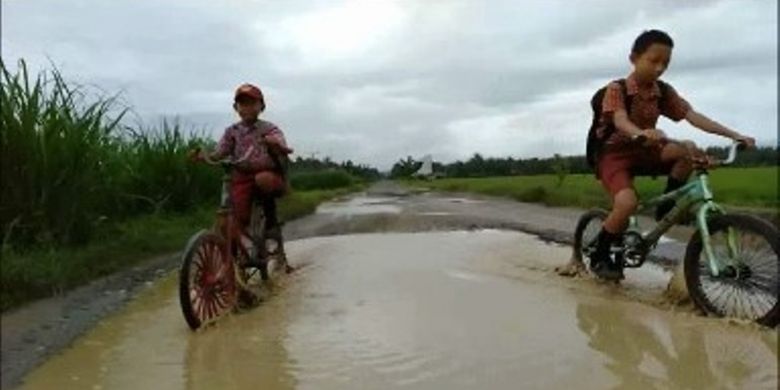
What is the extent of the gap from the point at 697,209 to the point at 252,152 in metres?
3.16

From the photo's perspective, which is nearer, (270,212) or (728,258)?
(728,258)

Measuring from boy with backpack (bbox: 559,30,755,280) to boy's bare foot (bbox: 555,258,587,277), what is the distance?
1.08m

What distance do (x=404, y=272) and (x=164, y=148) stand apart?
7.25m

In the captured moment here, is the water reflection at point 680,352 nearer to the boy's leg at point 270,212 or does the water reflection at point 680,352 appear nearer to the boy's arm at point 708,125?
the boy's arm at point 708,125

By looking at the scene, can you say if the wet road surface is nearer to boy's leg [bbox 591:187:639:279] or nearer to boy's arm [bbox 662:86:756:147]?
boy's leg [bbox 591:187:639:279]

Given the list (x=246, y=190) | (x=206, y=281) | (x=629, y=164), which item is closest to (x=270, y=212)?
(x=246, y=190)

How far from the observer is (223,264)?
21.2ft

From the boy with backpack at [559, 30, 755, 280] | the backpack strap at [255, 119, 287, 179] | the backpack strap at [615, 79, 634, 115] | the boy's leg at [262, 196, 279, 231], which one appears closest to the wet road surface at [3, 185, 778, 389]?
the boy's leg at [262, 196, 279, 231]

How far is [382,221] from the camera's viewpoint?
561 inches

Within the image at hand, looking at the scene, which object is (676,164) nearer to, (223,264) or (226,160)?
(223,264)

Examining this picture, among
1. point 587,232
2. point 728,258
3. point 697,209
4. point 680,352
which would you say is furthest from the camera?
point 587,232

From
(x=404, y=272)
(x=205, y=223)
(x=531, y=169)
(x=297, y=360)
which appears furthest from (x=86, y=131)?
(x=531, y=169)

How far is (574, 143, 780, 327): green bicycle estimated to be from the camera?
5.47 metres

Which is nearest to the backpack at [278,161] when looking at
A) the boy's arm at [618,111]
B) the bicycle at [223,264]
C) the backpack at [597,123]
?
the bicycle at [223,264]
